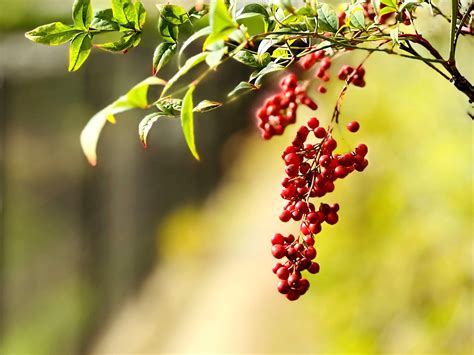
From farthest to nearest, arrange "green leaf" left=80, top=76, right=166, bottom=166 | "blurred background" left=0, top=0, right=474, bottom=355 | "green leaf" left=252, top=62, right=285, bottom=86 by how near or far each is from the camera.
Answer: "blurred background" left=0, top=0, right=474, bottom=355, "green leaf" left=252, top=62, right=285, bottom=86, "green leaf" left=80, top=76, right=166, bottom=166

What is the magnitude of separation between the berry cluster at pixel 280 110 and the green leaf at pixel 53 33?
15 cm

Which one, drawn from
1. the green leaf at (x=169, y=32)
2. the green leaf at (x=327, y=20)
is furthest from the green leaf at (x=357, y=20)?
the green leaf at (x=169, y=32)

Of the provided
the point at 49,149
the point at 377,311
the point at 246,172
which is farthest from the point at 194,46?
the point at 377,311

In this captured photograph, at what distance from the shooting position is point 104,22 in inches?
20.1

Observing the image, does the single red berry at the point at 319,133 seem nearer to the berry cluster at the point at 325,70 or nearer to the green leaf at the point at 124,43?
the berry cluster at the point at 325,70

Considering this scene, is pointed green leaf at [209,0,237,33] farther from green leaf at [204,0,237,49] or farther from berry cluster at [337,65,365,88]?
berry cluster at [337,65,365,88]

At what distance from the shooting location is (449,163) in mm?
1738

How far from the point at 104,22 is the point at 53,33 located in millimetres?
33

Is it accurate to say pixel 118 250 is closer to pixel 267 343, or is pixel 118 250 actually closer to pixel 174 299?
pixel 174 299

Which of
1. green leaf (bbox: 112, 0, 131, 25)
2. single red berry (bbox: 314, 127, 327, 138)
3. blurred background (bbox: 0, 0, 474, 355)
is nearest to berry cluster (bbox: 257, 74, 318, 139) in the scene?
single red berry (bbox: 314, 127, 327, 138)

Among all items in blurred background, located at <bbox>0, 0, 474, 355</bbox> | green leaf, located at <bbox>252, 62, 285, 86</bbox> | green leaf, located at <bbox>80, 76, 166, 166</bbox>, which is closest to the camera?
green leaf, located at <bbox>80, 76, 166, 166</bbox>

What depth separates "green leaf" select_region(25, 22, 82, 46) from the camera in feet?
1.64

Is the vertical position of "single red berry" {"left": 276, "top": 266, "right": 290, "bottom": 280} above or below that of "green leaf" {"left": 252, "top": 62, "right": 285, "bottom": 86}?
below

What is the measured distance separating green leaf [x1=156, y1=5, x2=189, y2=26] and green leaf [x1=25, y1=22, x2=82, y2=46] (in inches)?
2.3
